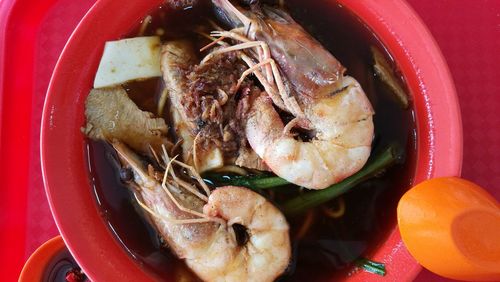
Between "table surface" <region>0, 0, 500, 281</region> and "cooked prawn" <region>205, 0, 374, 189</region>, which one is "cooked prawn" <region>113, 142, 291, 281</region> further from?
"table surface" <region>0, 0, 500, 281</region>

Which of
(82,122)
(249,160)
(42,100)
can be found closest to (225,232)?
(249,160)

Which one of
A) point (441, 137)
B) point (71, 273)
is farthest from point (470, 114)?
point (71, 273)

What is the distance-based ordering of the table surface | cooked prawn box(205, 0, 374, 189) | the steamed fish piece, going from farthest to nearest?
the table surface < the steamed fish piece < cooked prawn box(205, 0, 374, 189)

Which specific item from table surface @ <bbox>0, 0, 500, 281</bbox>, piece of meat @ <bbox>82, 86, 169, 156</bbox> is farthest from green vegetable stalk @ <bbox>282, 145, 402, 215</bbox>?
piece of meat @ <bbox>82, 86, 169, 156</bbox>

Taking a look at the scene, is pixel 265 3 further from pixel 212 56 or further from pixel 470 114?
pixel 470 114

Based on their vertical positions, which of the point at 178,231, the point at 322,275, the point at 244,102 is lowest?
the point at 322,275
